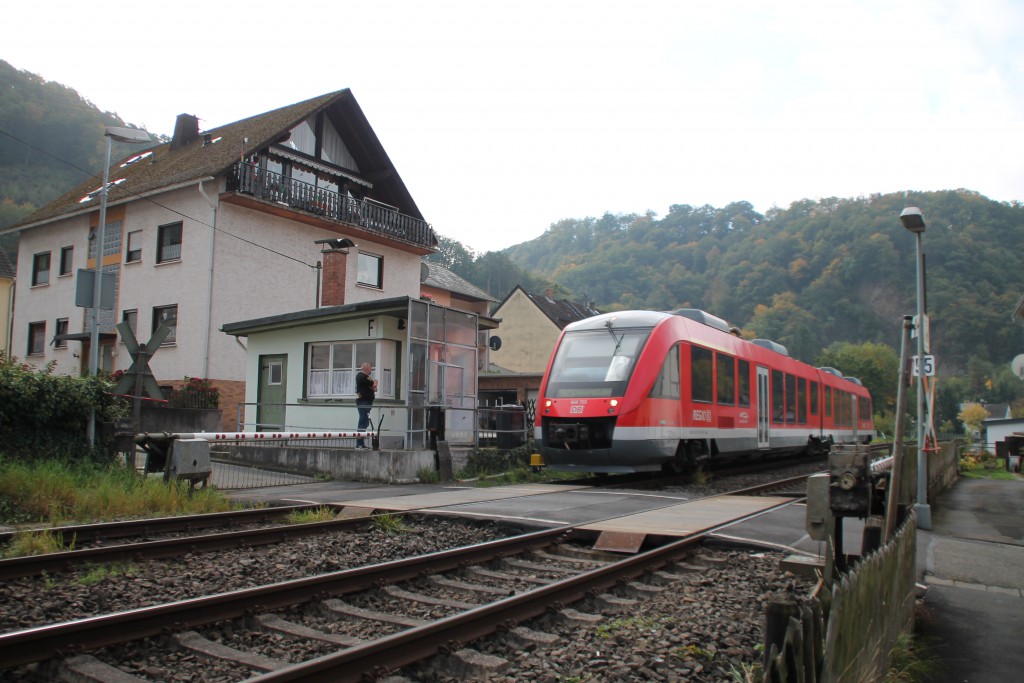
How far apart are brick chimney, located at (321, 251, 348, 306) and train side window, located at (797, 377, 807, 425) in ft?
41.5

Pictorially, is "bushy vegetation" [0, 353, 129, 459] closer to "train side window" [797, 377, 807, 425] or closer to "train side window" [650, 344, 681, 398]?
"train side window" [650, 344, 681, 398]

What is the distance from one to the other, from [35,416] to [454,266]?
2677 inches

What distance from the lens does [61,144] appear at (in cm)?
4850

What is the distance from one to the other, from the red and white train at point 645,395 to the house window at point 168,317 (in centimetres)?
1647

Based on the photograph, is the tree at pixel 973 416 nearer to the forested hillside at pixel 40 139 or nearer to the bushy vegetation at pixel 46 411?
the forested hillside at pixel 40 139

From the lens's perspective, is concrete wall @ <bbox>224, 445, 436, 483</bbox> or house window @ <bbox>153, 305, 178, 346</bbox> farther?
house window @ <bbox>153, 305, 178, 346</bbox>

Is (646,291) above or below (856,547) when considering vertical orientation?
above

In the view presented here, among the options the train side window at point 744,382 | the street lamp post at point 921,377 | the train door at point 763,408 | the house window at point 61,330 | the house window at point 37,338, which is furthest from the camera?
the house window at point 37,338

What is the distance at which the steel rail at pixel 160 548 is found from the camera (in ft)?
19.8

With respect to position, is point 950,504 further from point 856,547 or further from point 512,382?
point 512,382

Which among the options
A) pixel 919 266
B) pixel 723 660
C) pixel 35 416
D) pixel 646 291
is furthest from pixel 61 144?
pixel 646 291

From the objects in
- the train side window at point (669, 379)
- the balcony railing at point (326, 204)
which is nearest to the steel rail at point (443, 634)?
the train side window at point (669, 379)

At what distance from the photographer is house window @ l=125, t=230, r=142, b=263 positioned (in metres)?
28.5

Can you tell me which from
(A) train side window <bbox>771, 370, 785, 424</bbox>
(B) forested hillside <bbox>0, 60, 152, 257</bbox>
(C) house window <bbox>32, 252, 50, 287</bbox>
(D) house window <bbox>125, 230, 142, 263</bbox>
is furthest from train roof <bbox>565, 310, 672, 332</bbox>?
(B) forested hillside <bbox>0, 60, 152, 257</bbox>
